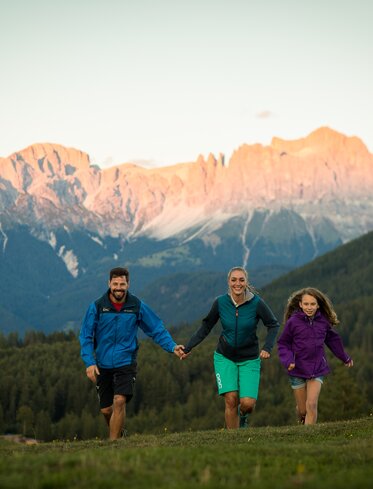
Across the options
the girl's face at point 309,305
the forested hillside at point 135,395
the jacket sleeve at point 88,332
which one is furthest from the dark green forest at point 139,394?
the jacket sleeve at point 88,332

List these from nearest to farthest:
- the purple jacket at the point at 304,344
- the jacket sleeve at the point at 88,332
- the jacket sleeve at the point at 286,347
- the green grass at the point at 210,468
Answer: the green grass at the point at 210,468 < the jacket sleeve at the point at 88,332 < the jacket sleeve at the point at 286,347 < the purple jacket at the point at 304,344

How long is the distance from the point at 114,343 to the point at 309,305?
5.15 metres

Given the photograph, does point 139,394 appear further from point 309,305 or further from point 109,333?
point 109,333

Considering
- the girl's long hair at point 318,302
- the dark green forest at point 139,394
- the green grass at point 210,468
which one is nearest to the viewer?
the green grass at point 210,468

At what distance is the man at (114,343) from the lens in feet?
59.2

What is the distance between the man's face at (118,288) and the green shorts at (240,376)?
3.13 m

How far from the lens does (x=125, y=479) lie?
1002 centimetres

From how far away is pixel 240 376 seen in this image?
751 inches

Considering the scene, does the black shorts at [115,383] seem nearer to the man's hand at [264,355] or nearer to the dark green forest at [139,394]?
the man's hand at [264,355]

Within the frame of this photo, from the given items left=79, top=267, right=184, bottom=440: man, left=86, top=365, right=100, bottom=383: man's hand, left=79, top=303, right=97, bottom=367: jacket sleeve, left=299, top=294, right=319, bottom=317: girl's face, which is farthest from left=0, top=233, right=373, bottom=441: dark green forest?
left=86, top=365, right=100, bottom=383: man's hand

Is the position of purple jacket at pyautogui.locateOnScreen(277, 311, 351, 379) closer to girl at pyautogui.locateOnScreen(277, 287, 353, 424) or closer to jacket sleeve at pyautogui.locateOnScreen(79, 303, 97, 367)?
girl at pyautogui.locateOnScreen(277, 287, 353, 424)

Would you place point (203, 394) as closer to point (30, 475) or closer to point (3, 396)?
point (3, 396)

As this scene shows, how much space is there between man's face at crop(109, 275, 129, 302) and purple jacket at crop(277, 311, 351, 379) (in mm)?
4384

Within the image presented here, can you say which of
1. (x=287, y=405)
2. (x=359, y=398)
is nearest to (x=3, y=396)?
(x=287, y=405)
